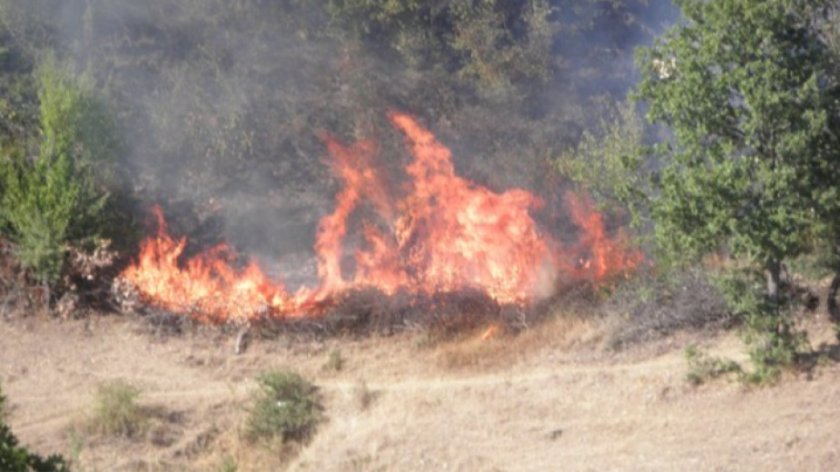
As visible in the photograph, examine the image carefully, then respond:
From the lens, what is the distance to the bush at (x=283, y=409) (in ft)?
42.2

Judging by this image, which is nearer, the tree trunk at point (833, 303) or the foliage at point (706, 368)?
the foliage at point (706, 368)

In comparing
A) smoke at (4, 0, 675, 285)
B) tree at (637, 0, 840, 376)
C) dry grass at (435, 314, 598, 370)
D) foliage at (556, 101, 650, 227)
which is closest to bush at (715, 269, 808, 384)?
tree at (637, 0, 840, 376)

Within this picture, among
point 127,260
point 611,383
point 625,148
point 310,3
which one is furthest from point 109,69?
point 611,383

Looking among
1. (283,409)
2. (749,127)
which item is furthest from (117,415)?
(749,127)

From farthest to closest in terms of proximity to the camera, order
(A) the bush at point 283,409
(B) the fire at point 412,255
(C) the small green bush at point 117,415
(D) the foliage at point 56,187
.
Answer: (B) the fire at point 412,255, (D) the foliage at point 56,187, (C) the small green bush at point 117,415, (A) the bush at point 283,409

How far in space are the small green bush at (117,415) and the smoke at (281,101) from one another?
17.1 ft

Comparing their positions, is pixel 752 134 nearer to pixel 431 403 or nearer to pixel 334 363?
pixel 431 403

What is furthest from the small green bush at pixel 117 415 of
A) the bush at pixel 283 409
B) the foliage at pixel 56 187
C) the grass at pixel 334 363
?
the foliage at pixel 56 187

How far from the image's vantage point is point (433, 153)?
68.3 feet

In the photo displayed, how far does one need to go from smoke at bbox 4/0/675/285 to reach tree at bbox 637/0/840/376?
753cm

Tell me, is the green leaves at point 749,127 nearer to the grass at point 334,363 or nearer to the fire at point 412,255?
the fire at point 412,255

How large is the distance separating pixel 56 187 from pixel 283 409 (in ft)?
20.4

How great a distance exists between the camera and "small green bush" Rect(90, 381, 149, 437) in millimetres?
13008

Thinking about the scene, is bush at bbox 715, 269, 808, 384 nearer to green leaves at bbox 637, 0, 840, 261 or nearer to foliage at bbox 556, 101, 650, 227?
green leaves at bbox 637, 0, 840, 261
